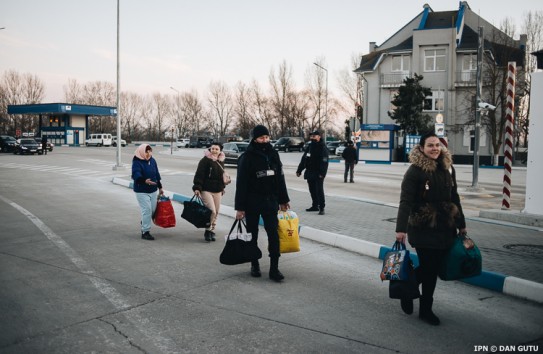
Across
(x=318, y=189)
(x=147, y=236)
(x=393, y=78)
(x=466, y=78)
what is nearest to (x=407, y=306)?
(x=147, y=236)

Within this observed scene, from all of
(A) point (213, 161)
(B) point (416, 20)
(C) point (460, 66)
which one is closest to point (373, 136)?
(C) point (460, 66)

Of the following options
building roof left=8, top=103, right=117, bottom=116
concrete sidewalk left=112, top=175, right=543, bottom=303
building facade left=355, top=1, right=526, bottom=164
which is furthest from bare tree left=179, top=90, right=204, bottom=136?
concrete sidewalk left=112, top=175, right=543, bottom=303

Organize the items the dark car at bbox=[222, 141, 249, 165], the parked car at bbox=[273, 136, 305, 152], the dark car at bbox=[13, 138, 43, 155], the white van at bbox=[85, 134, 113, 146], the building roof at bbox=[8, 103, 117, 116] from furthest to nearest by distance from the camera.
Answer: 1. the white van at bbox=[85, 134, 113, 146]
2. the building roof at bbox=[8, 103, 117, 116]
3. the parked car at bbox=[273, 136, 305, 152]
4. the dark car at bbox=[13, 138, 43, 155]
5. the dark car at bbox=[222, 141, 249, 165]

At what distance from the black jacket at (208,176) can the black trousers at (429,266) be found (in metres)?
4.35

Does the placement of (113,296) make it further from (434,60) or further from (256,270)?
(434,60)

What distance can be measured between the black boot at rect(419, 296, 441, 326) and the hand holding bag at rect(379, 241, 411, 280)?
0.32 m

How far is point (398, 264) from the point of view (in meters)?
4.49

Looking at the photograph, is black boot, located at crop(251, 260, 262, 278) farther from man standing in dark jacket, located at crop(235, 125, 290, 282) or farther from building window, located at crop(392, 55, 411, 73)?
building window, located at crop(392, 55, 411, 73)

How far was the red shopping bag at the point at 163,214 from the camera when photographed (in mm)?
8227

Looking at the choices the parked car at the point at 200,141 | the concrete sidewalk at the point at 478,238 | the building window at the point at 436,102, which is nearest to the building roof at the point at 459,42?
the building window at the point at 436,102

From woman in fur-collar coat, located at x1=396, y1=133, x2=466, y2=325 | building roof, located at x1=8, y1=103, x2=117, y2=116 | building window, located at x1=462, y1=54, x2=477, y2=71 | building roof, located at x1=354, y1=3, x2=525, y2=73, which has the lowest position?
woman in fur-collar coat, located at x1=396, y1=133, x2=466, y2=325

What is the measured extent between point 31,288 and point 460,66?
42548 mm

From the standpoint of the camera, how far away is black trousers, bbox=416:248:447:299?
14.8 feet

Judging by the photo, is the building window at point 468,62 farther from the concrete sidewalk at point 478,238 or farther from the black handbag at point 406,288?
the black handbag at point 406,288
